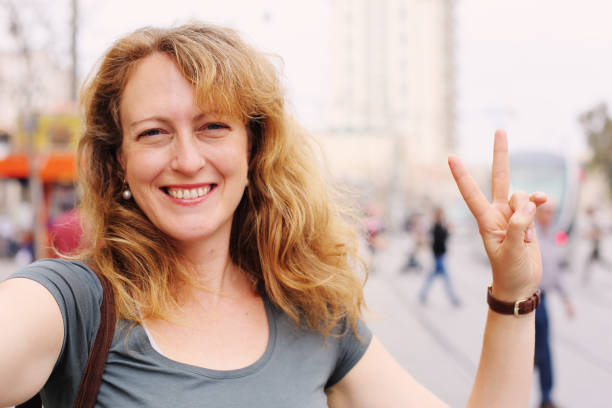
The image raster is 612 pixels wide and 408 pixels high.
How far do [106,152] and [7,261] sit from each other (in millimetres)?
16765

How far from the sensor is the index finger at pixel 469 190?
1540 mm

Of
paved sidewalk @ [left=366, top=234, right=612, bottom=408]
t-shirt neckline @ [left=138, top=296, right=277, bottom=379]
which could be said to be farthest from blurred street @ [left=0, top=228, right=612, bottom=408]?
t-shirt neckline @ [left=138, top=296, right=277, bottom=379]

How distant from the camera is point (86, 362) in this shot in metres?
1.28

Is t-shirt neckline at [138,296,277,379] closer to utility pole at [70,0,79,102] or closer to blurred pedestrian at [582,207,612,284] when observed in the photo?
utility pole at [70,0,79,102]

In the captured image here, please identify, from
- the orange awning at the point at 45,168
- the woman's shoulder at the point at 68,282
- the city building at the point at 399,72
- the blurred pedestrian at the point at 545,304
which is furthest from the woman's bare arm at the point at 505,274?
the city building at the point at 399,72

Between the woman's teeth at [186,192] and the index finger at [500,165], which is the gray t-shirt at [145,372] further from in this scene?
the index finger at [500,165]

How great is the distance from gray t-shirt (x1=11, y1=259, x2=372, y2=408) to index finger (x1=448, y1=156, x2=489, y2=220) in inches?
23.6

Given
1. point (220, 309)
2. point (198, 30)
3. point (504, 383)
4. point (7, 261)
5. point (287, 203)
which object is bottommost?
point (7, 261)

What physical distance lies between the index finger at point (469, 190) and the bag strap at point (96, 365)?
95cm

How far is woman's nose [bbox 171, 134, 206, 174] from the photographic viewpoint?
1.53 m

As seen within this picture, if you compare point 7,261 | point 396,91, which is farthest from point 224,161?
point 396,91

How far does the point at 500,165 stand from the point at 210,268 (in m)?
0.88

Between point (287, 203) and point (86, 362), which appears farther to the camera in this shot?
point (287, 203)

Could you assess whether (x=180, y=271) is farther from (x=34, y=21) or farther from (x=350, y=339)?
(x=34, y=21)
